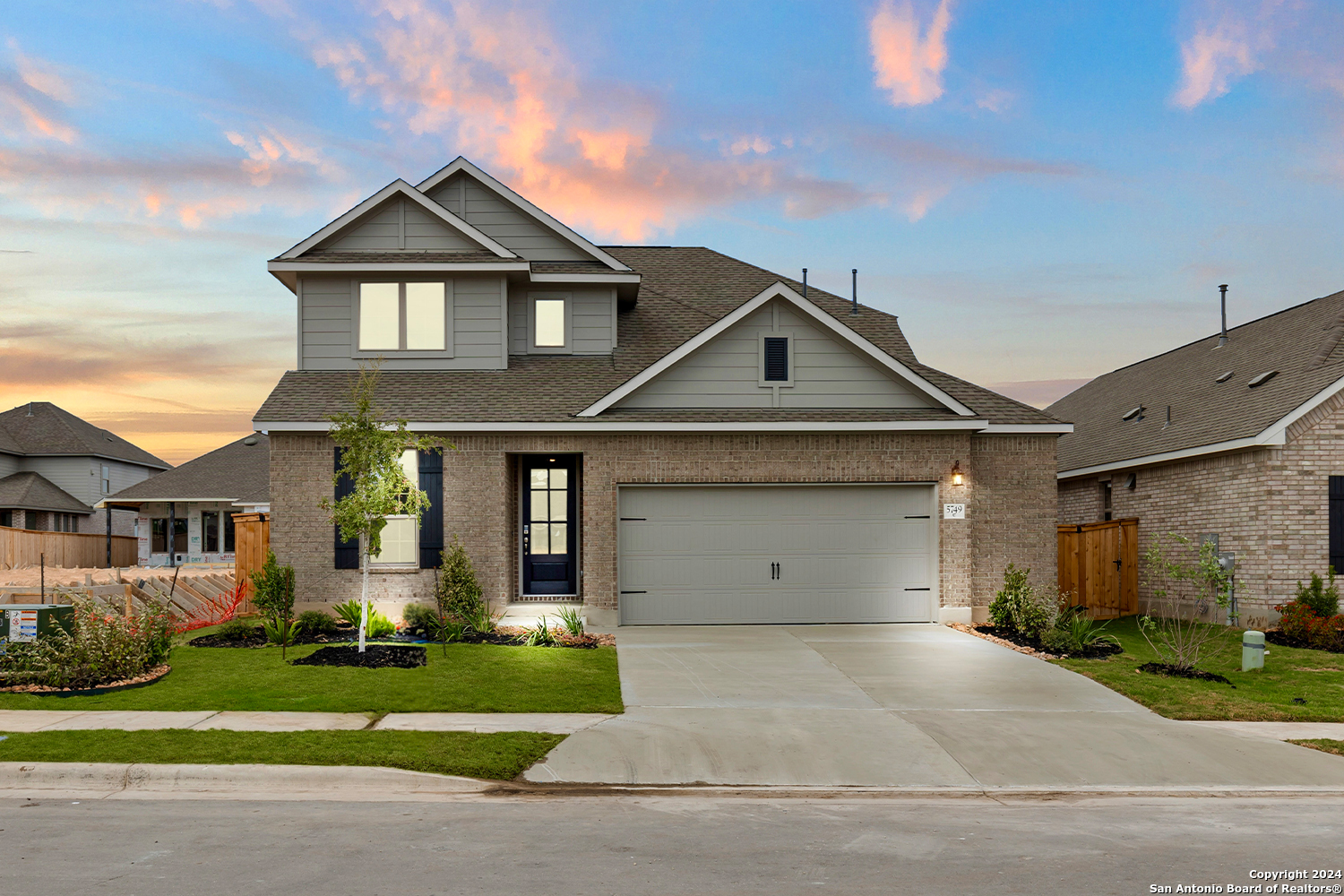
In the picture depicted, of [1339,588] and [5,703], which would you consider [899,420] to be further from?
[5,703]

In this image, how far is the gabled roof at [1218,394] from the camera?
17719 millimetres

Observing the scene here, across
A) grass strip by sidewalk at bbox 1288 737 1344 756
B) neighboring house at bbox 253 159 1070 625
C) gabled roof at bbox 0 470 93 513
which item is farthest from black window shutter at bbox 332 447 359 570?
gabled roof at bbox 0 470 93 513

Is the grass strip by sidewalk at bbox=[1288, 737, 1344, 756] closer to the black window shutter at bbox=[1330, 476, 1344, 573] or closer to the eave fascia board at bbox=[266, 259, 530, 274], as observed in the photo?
the black window shutter at bbox=[1330, 476, 1344, 573]

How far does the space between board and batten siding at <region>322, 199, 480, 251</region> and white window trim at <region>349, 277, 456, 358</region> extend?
65 centimetres

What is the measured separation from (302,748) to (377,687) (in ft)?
8.66

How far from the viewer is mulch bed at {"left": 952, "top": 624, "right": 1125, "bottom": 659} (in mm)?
14258

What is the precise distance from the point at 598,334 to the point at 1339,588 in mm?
14277

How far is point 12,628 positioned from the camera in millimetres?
11625

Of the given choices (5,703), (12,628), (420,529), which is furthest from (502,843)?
(420,529)

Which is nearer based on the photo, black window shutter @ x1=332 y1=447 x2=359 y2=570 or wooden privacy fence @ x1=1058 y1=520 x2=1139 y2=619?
black window shutter @ x1=332 y1=447 x2=359 y2=570

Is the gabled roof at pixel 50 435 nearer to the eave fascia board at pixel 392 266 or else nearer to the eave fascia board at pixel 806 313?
the eave fascia board at pixel 392 266

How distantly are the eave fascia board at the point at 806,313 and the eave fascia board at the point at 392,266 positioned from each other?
3.30 metres

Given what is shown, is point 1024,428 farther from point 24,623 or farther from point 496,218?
point 24,623

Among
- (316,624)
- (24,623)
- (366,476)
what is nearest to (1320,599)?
(366,476)
